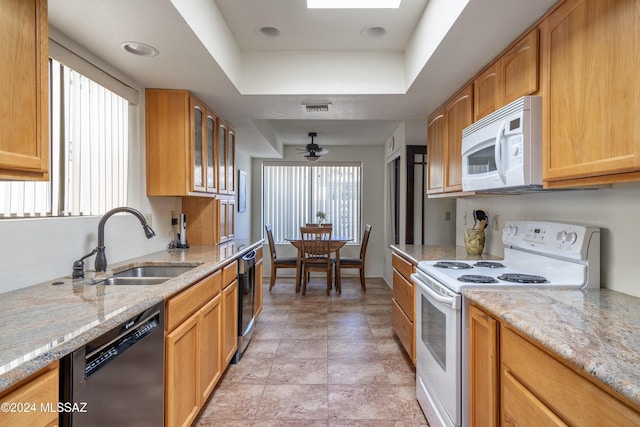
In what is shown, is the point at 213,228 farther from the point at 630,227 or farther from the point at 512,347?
the point at 630,227

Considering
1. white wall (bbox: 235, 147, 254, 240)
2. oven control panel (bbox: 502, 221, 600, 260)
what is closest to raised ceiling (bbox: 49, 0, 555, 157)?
oven control panel (bbox: 502, 221, 600, 260)

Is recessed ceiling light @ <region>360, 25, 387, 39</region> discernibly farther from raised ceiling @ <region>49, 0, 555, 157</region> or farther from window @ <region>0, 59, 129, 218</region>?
window @ <region>0, 59, 129, 218</region>

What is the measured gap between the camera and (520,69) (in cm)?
166

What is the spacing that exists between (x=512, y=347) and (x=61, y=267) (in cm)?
205

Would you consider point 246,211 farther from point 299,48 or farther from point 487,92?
point 487,92

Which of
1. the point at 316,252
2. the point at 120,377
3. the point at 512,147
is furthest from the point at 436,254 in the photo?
the point at 316,252

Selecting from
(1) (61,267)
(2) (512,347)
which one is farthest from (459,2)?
(1) (61,267)

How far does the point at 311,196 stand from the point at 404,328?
12.0ft

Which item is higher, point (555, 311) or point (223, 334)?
point (555, 311)

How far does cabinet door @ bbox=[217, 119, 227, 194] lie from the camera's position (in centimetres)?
321

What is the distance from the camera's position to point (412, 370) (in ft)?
8.31

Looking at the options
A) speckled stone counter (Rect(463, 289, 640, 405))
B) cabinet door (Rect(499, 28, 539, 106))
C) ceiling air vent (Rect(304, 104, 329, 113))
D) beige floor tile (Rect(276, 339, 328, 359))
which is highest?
ceiling air vent (Rect(304, 104, 329, 113))

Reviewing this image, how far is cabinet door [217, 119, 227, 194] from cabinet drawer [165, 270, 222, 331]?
1.33 meters

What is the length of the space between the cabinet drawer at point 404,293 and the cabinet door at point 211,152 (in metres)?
1.83
